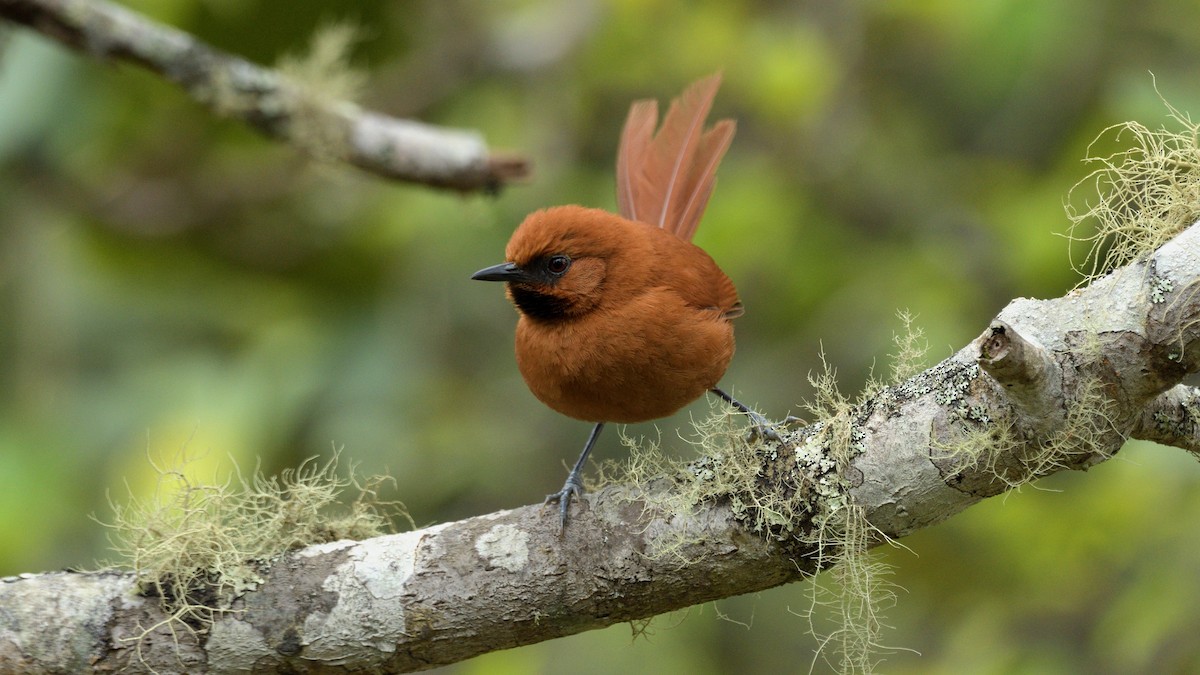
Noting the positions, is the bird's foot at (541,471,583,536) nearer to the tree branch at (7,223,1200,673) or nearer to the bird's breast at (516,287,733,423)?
the tree branch at (7,223,1200,673)

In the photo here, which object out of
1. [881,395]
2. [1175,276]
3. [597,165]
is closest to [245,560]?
[881,395]

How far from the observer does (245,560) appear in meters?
2.27

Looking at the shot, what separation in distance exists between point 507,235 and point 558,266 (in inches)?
81.7

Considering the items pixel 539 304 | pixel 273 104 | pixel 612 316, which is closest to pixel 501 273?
pixel 539 304

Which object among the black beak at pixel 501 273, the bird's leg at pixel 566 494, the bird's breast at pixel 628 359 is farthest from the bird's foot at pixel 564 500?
the black beak at pixel 501 273

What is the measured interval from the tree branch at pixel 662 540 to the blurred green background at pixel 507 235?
5.65ft

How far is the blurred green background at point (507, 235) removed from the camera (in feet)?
13.2

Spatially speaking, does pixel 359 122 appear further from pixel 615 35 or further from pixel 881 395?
pixel 881 395

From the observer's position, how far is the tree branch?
179 centimetres

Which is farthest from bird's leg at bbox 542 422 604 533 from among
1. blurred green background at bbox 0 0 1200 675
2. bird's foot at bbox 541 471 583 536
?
blurred green background at bbox 0 0 1200 675

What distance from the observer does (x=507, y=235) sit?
16.4ft

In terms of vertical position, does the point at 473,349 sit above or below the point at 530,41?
below

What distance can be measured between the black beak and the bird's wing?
74 centimetres

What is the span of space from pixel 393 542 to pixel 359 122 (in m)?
2.09
